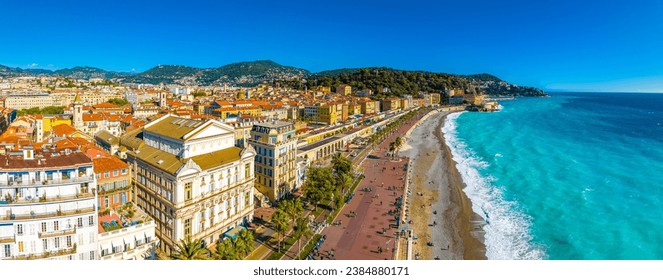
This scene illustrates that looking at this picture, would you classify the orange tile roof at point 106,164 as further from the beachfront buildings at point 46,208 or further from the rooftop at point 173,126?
the beachfront buildings at point 46,208

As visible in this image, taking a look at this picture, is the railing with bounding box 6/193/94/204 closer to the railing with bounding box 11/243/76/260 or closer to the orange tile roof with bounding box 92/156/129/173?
the railing with bounding box 11/243/76/260

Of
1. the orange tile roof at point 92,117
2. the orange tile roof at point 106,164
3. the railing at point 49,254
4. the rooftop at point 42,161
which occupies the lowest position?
the railing at point 49,254

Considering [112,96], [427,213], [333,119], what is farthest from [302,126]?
[112,96]

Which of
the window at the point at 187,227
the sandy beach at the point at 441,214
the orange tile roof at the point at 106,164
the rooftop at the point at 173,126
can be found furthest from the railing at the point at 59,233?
the sandy beach at the point at 441,214

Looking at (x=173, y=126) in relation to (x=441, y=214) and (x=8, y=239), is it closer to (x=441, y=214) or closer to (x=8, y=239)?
(x=8, y=239)

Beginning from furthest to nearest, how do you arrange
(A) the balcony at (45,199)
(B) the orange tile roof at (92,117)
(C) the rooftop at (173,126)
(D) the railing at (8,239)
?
(B) the orange tile roof at (92,117), (C) the rooftop at (173,126), (A) the balcony at (45,199), (D) the railing at (8,239)

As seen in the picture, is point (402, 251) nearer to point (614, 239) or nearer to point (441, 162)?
point (614, 239)
